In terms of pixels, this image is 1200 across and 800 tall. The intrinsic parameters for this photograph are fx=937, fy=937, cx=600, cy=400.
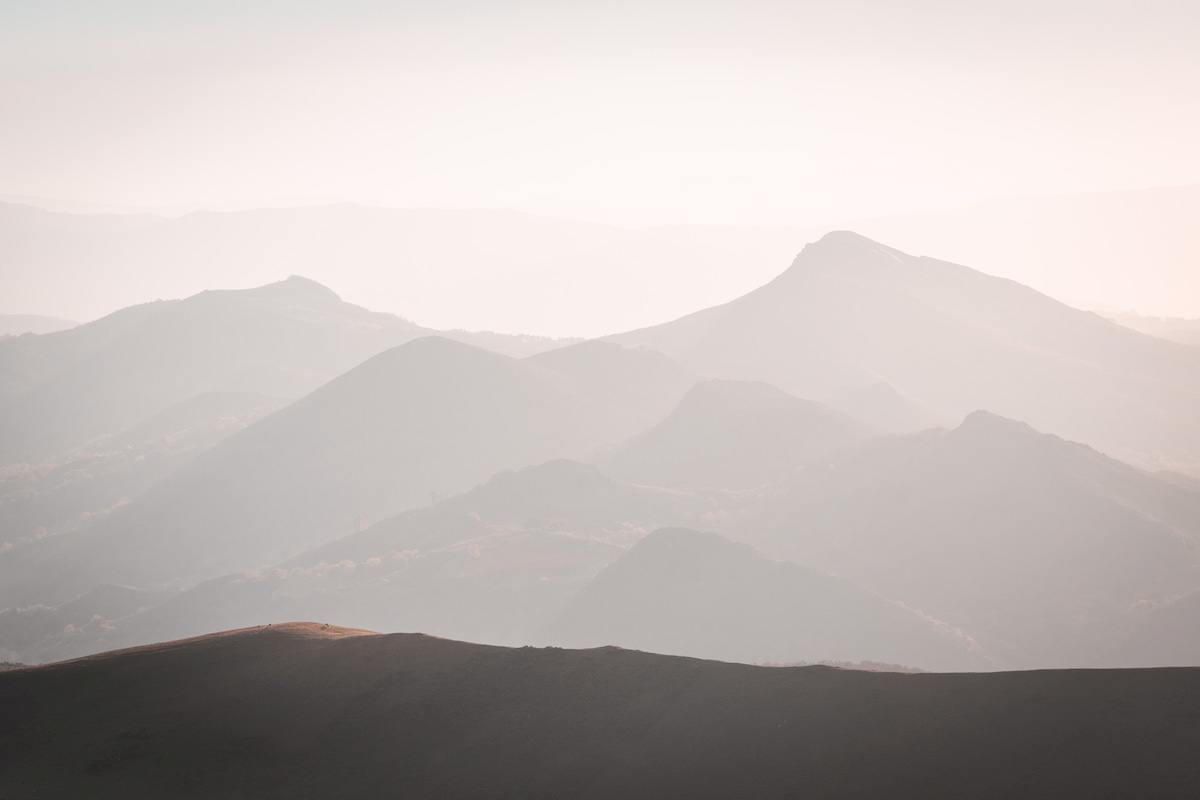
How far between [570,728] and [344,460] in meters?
94.0

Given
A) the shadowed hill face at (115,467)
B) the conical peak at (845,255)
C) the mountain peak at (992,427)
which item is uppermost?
the conical peak at (845,255)

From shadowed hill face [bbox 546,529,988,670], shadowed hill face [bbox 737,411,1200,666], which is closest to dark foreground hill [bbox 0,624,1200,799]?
shadowed hill face [bbox 546,529,988,670]

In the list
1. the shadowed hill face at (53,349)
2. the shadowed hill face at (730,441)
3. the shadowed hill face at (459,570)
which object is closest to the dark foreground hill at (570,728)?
the shadowed hill face at (459,570)

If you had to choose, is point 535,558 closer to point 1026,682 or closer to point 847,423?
point 847,423

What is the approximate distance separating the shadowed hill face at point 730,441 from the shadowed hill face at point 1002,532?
11.7m

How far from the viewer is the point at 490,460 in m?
113

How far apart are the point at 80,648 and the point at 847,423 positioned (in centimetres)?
7912

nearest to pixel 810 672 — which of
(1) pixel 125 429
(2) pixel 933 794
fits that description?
(2) pixel 933 794

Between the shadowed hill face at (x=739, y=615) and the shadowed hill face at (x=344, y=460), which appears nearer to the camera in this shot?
the shadowed hill face at (x=739, y=615)

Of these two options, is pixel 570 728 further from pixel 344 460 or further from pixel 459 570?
pixel 344 460

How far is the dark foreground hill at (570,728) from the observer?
61.3 feet

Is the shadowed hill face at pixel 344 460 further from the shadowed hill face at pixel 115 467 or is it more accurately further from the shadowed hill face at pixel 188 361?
the shadowed hill face at pixel 188 361

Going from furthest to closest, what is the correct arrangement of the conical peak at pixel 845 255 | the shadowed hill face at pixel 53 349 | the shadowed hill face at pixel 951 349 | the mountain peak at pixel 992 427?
the shadowed hill face at pixel 53 349
the conical peak at pixel 845 255
the shadowed hill face at pixel 951 349
the mountain peak at pixel 992 427

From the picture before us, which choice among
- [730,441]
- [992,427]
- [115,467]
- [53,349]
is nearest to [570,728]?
[992,427]
